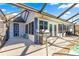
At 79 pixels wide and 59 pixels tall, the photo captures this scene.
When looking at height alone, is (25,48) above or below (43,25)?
below

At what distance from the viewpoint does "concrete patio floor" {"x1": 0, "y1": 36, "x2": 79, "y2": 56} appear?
3154 mm

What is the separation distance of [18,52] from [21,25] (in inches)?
21.0

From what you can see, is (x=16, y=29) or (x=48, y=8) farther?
(x=16, y=29)

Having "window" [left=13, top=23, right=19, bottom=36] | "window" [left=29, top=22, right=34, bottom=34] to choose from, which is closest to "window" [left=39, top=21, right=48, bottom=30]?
"window" [left=29, top=22, right=34, bottom=34]

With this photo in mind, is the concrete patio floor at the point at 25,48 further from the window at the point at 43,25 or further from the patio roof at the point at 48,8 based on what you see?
the patio roof at the point at 48,8

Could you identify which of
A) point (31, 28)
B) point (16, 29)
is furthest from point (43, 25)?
point (16, 29)

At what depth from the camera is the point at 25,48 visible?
319 cm

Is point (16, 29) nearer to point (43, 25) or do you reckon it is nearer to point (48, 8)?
point (43, 25)

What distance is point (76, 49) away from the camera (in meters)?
3.22

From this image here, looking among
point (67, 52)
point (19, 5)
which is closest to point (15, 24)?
point (19, 5)

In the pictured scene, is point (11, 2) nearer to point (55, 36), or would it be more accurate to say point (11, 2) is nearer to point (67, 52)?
point (55, 36)

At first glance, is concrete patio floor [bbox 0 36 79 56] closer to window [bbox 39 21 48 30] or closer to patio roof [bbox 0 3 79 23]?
window [bbox 39 21 48 30]

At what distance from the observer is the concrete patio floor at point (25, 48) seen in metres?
3.15

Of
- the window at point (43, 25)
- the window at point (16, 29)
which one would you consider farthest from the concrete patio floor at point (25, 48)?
the window at point (43, 25)
